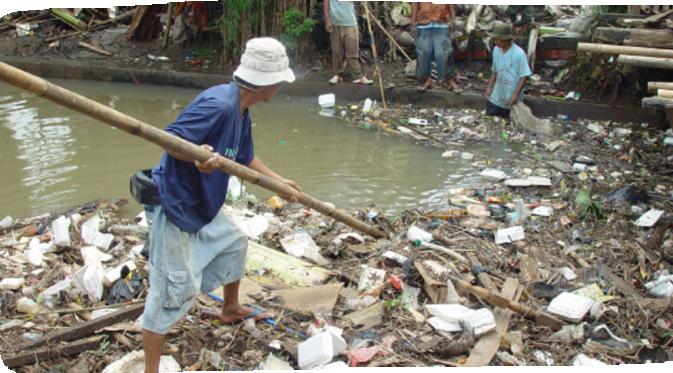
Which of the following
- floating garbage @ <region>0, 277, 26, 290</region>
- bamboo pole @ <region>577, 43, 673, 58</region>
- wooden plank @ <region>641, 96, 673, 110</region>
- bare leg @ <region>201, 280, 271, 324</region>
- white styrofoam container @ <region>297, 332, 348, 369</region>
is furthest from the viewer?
bamboo pole @ <region>577, 43, 673, 58</region>

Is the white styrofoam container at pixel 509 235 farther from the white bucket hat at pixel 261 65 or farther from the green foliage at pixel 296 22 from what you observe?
the green foliage at pixel 296 22

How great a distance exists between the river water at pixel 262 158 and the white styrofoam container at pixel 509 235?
3.81ft

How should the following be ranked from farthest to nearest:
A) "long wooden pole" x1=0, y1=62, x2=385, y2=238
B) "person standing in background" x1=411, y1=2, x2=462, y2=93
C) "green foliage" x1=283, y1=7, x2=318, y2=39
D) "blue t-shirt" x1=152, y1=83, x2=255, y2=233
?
"green foliage" x1=283, y1=7, x2=318, y2=39 < "person standing in background" x1=411, y1=2, x2=462, y2=93 < "blue t-shirt" x1=152, y1=83, x2=255, y2=233 < "long wooden pole" x1=0, y1=62, x2=385, y2=238

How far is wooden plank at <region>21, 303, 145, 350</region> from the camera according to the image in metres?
3.48

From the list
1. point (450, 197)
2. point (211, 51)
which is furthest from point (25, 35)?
point (450, 197)

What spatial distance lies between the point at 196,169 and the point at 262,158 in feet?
13.9

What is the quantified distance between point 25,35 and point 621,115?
9.64 m

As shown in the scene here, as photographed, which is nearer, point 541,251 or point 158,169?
point 158,169

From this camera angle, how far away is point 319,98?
9016 millimetres

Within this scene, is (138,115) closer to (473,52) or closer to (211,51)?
(211,51)

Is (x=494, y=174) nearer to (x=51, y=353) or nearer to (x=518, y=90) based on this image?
(x=518, y=90)

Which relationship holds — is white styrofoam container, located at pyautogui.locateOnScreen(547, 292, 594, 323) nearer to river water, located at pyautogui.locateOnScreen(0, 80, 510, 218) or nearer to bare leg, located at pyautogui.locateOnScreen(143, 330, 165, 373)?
river water, located at pyautogui.locateOnScreen(0, 80, 510, 218)

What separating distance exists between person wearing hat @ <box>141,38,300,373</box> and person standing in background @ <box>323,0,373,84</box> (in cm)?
628

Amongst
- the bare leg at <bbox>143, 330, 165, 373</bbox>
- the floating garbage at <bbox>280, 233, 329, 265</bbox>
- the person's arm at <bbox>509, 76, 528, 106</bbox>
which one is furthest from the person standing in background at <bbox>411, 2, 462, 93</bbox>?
the bare leg at <bbox>143, 330, 165, 373</bbox>
